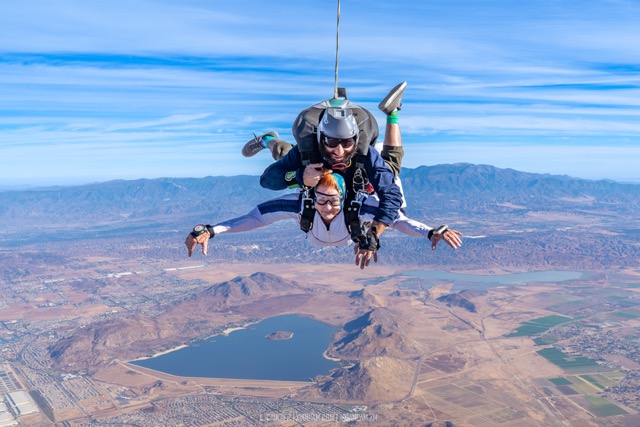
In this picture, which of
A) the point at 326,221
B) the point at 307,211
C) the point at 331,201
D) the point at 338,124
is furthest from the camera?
the point at 326,221

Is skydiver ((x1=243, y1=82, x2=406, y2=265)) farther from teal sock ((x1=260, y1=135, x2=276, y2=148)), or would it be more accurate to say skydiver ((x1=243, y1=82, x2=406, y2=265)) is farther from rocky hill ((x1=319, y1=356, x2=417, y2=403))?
rocky hill ((x1=319, y1=356, x2=417, y2=403))

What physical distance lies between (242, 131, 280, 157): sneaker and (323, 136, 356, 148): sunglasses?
14.1ft

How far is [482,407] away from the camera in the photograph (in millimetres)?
147000

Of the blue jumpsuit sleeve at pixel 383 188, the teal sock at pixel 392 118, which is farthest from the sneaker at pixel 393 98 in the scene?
the blue jumpsuit sleeve at pixel 383 188

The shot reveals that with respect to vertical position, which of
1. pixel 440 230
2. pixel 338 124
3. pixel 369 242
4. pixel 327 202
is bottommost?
pixel 369 242

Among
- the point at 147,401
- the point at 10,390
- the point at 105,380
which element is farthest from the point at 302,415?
the point at 10,390

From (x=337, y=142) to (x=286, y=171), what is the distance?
6.10ft

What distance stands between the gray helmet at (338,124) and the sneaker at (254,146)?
442cm

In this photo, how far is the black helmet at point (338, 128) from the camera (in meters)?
13.1

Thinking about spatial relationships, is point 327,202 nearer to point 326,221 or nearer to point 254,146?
point 326,221

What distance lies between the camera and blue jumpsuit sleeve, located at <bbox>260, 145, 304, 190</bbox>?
14.5 meters

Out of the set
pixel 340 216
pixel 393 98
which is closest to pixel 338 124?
pixel 393 98

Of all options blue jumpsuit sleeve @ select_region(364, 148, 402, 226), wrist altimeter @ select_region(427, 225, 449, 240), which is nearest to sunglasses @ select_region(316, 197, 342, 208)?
blue jumpsuit sleeve @ select_region(364, 148, 402, 226)

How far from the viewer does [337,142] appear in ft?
44.2
